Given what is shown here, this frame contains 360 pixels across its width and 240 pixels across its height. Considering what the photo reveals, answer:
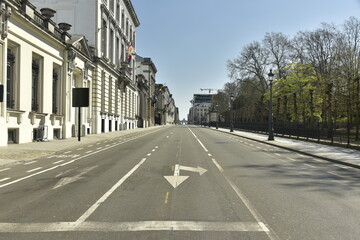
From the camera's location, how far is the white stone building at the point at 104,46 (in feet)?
130

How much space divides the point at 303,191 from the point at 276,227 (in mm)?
3231

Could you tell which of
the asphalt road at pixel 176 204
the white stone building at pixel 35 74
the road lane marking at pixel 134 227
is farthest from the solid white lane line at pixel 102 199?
the white stone building at pixel 35 74

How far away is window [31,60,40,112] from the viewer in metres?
24.0

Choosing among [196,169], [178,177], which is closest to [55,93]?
[196,169]

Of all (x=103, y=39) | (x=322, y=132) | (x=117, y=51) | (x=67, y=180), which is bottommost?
(x=67, y=180)

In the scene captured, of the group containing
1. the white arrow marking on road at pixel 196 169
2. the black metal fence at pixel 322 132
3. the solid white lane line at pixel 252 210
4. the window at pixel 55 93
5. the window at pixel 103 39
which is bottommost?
the white arrow marking on road at pixel 196 169

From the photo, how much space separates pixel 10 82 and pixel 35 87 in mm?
3751

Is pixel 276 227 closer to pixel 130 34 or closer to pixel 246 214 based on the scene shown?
pixel 246 214

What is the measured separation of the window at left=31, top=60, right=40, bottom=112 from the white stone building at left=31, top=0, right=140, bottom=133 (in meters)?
14.2

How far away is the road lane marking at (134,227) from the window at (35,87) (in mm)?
20905

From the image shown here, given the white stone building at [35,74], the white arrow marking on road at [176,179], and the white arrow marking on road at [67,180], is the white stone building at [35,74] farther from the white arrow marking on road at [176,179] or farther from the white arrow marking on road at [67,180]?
the white arrow marking on road at [176,179]

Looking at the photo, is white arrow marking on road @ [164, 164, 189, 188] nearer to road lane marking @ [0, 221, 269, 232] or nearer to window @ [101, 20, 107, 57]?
road lane marking @ [0, 221, 269, 232]

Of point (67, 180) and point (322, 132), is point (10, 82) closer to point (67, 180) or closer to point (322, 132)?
point (67, 180)

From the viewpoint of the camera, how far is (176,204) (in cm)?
646
